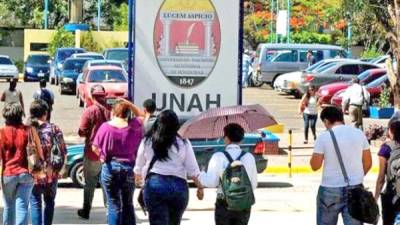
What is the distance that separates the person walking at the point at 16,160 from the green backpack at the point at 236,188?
7.69 ft

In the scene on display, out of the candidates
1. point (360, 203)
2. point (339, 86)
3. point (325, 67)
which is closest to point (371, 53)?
point (325, 67)

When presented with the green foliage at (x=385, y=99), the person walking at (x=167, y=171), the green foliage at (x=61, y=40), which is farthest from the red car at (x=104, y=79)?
the green foliage at (x=61, y=40)

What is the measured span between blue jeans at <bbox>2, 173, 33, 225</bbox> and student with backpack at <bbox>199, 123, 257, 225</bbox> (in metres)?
2.13

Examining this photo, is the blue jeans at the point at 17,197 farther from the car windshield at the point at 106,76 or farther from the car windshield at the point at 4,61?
the car windshield at the point at 4,61

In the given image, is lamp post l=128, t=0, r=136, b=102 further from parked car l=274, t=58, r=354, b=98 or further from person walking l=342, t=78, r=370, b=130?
parked car l=274, t=58, r=354, b=98

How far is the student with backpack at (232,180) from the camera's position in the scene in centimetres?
925

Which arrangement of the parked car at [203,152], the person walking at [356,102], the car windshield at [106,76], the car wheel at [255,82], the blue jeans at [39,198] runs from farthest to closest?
the car wheel at [255,82], the car windshield at [106,76], the person walking at [356,102], the parked car at [203,152], the blue jeans at [39,198]

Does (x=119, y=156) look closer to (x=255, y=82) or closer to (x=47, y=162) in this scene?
(x=47, y=162)

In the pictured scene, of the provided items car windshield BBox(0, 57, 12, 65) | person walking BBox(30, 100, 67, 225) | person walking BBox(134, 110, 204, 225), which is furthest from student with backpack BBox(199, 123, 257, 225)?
car windshield BBox(0, 57, 12, 65)

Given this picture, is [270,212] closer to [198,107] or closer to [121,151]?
[198,107]

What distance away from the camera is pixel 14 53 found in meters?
69.4

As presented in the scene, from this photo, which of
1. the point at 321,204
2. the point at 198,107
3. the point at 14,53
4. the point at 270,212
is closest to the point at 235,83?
the point at 198,107

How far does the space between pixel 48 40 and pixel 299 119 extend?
1225 inches

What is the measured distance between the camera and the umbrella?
11.1 meters
